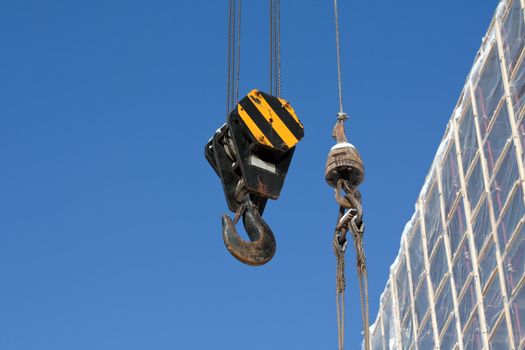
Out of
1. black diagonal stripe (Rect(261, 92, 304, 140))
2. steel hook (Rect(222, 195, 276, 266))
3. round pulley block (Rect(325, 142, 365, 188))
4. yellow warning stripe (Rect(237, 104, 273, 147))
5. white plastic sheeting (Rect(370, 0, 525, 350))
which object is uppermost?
white plastic sheeting (Rect(370, 0, 525, 350))

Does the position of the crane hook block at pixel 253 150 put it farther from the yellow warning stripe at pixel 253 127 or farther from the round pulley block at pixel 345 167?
the round pulley block at pixel 345 167

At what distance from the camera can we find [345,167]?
39.3ft

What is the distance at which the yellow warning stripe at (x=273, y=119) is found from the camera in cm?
1264

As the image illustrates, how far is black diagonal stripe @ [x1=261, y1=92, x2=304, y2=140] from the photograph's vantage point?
12.8 m

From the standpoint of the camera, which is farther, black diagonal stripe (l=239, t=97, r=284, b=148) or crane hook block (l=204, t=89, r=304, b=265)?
black diagonal stripe (l=239, t=97, r=284, b=148)

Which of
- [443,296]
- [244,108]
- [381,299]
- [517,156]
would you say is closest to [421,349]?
[443,296]

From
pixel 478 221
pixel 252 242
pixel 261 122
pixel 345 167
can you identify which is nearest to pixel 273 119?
pixel 261 122

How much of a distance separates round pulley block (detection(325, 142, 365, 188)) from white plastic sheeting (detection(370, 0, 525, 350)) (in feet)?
25.0

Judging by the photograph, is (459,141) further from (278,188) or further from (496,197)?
(278,188)

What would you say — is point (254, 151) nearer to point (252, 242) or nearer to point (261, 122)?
point (261, 122)

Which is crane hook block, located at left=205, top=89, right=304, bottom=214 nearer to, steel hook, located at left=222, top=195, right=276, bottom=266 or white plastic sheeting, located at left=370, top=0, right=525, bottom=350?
steel hook, located at left=222, top=195, right=276, bottom=266

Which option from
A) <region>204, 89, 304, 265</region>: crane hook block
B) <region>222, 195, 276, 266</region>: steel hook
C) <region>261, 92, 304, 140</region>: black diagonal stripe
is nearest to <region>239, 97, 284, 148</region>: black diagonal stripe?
<region>204, 89, 304, 265</region>: crane hook block

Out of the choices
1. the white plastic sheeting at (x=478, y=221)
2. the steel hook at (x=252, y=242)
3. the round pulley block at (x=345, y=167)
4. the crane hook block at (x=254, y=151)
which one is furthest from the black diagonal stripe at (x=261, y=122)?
the white plastic sheeting at (x=478, y=221)

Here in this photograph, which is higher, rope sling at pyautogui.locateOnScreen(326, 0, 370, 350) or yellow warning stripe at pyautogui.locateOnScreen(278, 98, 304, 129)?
yellow warning stripe at pyautogui.locateOnScreen(278, 98, 304, 129)
